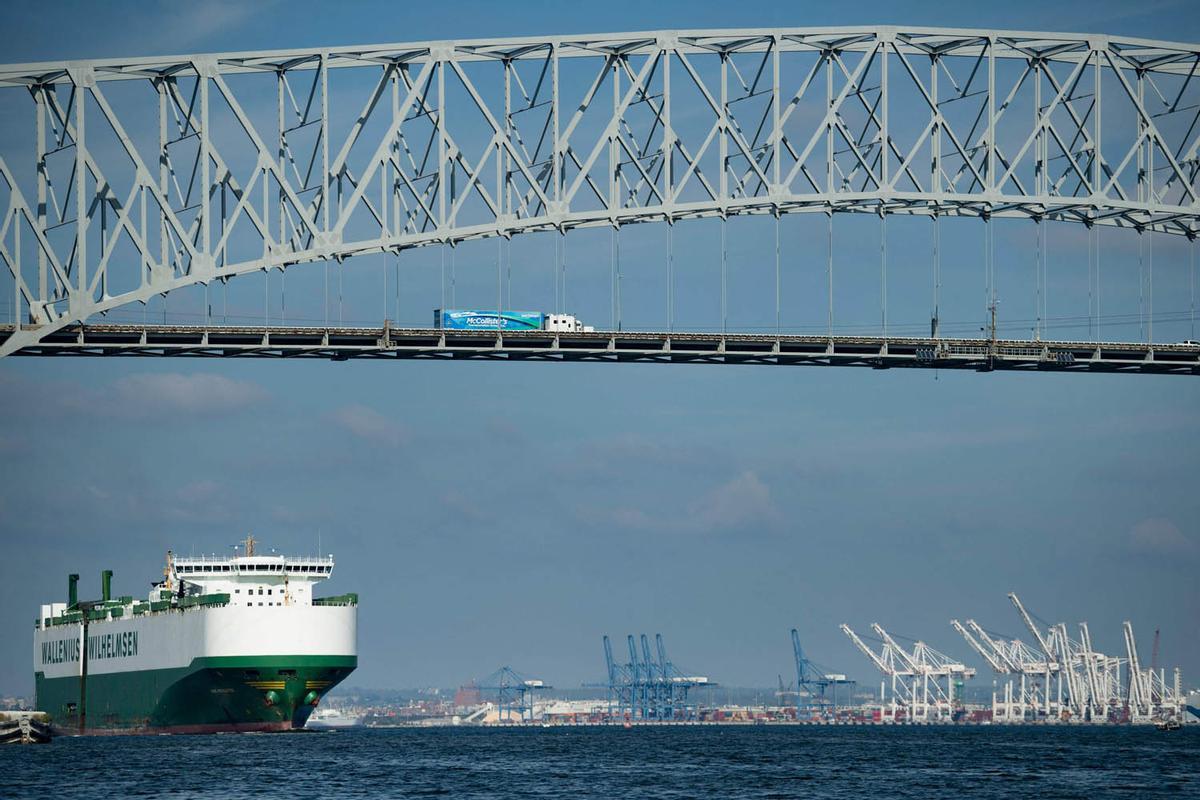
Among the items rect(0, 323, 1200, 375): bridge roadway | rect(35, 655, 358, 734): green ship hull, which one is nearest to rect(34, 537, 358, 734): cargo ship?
rect(35, 655, 358, 734): green ship hull

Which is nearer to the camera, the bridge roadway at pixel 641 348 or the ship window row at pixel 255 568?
the bridge roadway at pixel 641 348

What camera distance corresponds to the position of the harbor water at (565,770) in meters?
55.9

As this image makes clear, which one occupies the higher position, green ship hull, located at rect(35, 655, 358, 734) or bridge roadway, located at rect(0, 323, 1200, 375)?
bridge roadway, located at rect(0, 323, 1200, 375)

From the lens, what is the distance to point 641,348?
83938mm

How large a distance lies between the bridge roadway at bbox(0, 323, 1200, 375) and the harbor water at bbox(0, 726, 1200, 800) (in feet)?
54.1

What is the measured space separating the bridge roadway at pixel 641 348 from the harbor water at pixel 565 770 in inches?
649

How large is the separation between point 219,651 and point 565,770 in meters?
29.6

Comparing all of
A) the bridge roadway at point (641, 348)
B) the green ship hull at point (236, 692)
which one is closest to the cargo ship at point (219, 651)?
the green ship hull at point (236, 692)

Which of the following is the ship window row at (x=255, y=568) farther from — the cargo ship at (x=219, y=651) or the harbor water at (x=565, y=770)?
the harbor water at (x=565, y=770)

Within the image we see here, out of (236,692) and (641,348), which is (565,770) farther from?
(236,692)

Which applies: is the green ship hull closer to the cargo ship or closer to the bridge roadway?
the cargo ship

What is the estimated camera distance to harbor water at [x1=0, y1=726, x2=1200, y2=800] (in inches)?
2200

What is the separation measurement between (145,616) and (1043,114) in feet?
180

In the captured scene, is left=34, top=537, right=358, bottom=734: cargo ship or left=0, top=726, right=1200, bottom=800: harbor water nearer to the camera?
left=0, top=726, right=1200, bottom=800: harbor water
